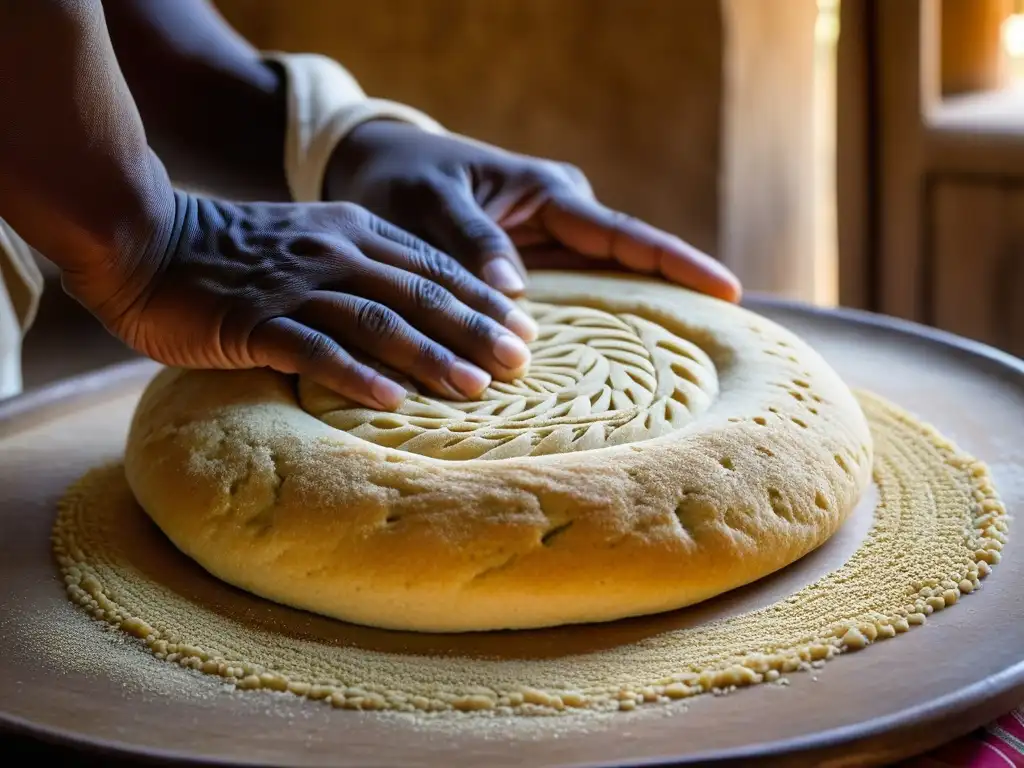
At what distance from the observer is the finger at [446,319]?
1.30m

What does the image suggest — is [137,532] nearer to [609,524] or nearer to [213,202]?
[213,202]

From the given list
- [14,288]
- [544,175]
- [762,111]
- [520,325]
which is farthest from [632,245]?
[762,111]

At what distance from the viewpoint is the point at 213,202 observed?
138 cm

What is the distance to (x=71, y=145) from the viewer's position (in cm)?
121

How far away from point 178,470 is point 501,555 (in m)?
0.36

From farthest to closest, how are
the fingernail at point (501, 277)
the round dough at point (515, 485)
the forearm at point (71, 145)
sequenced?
the fingernail at point (501, 277)
the forearm at point (71, 145)
the round dough at point (515, 485)

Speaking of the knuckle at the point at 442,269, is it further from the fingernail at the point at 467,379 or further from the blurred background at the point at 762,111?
the blurred background at the point at 762,111

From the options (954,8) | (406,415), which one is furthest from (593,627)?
(954,8)

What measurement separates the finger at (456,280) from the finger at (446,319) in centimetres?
3

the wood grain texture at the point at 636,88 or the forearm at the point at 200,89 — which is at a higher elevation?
the forearm at the point at 200,89

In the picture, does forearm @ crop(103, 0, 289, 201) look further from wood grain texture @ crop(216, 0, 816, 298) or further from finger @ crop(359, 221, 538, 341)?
wood grain texture @ crop(216, 0, 816, 298)

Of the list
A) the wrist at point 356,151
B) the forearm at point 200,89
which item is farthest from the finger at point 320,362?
the forearm at point 200,89

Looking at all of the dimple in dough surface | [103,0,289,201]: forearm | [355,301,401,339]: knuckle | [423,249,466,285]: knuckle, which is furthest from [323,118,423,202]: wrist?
the dimple in dough surface

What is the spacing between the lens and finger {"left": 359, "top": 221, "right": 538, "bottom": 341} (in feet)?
4.52
